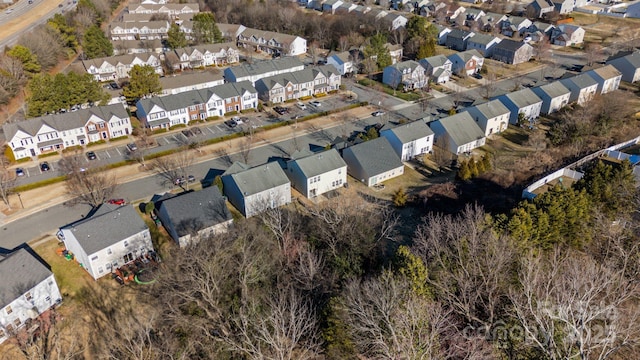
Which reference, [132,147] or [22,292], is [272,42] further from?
[22,292]

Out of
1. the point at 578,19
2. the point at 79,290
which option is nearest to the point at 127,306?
the point at 79,290

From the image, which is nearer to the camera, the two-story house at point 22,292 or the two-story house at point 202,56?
the two-story house at point 22,292

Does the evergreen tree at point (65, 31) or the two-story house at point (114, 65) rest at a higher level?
the evergreen tree at point (65, 31)

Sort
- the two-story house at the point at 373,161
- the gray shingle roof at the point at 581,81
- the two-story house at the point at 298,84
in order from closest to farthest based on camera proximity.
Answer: the two-story house at the point at 373,161, the gray shingle roof at the point at 581,81, the two-story house at the point at 298,84

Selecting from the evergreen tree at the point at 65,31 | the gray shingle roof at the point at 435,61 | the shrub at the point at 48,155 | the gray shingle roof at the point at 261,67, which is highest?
the evergreen tree at the point at 65,31

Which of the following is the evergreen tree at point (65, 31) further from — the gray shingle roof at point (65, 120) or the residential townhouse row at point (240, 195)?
the residential townhouse row at point (240, 195)

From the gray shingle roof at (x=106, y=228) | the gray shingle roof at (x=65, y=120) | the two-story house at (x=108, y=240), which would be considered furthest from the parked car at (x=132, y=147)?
the two-story house at (x=108, y=240)

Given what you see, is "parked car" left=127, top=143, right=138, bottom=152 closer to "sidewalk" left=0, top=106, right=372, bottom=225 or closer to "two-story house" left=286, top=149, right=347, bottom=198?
"sidewalk" left=0, top=106, right=372, bottom=225

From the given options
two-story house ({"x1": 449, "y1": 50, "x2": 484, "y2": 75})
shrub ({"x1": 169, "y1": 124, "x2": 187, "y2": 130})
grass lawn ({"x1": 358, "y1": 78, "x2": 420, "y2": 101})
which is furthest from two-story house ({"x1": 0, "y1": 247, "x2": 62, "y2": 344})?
two-story house ({"x1": 449, "y1": 50, "x2": 484, "y2": 75})
